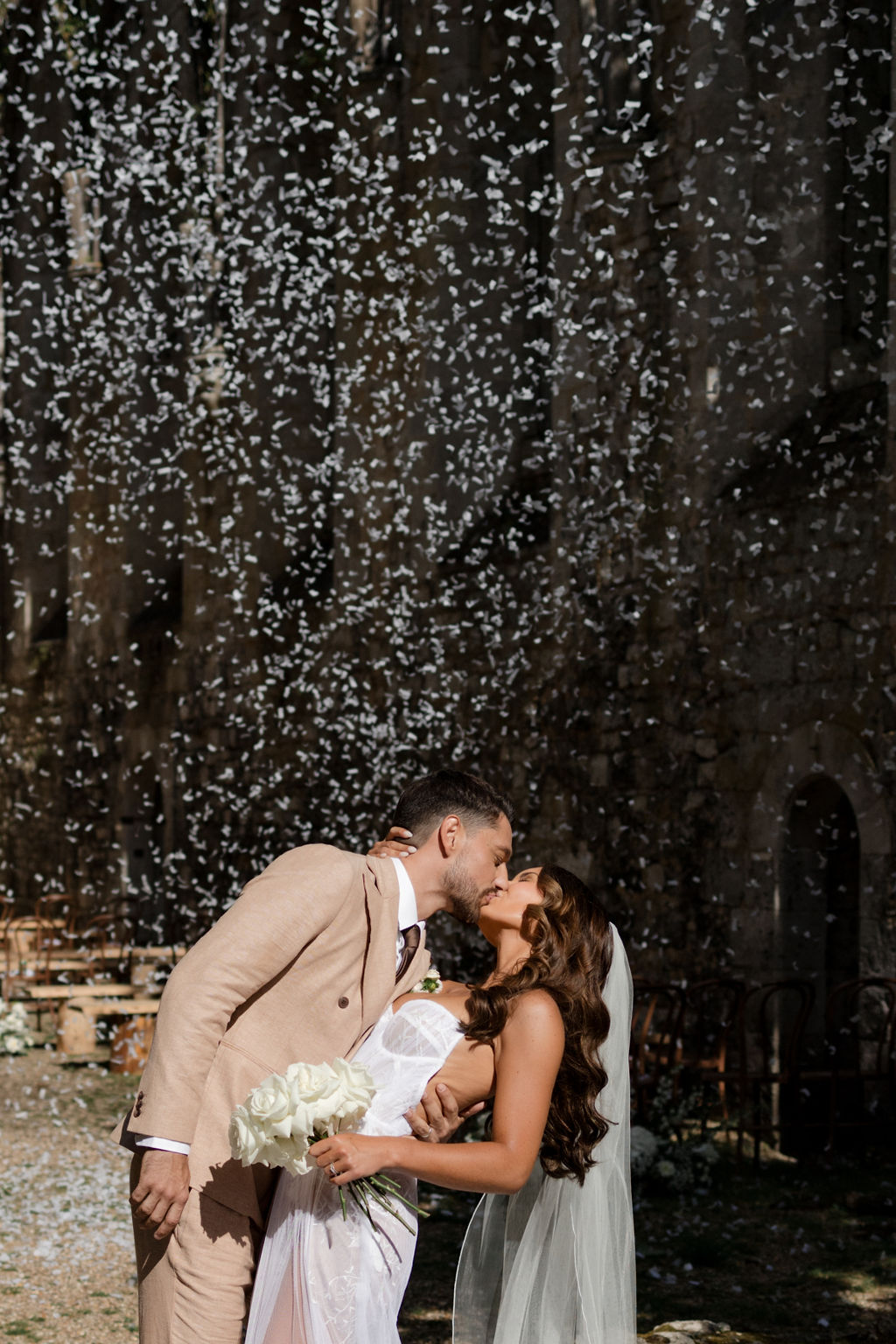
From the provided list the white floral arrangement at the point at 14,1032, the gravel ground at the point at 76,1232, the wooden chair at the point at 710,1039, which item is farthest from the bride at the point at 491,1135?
the white floral arrangement at the point at 14,1032

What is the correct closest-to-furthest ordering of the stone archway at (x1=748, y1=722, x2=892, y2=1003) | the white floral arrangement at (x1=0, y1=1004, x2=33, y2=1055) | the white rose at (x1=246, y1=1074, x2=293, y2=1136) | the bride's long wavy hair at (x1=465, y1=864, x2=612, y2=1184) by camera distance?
1. the white rose at (x1=246, y1=1074, x2=293, y2=1136)
2. the bride's long wavy hair at (x1=465, y1=864, x2=612, y2=1184)
3. the stone archway at (x1=748, y1=722, x2=892, y2=1003)
4. the white floral arrangement at (x1=0, y1=1004, x2=33, y2=1055)

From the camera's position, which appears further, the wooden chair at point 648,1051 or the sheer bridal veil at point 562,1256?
the wooden chair at point 648,1051

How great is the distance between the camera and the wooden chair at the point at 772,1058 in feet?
19.3

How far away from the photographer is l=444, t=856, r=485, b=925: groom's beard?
99.4 inches

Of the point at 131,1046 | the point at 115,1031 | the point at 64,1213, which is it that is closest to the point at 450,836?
the point at 64,1213

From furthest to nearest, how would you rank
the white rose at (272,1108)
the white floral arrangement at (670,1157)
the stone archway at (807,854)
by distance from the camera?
the stone archway at (807,854), the white floral arrangement at (670,1157), the white rose at (272,1108)

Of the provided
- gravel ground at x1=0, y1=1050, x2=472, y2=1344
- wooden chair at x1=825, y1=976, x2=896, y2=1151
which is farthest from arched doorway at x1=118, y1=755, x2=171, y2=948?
wooden chair at x1=825, y1=976, x2=896, y2=1151

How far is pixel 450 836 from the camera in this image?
2527mm

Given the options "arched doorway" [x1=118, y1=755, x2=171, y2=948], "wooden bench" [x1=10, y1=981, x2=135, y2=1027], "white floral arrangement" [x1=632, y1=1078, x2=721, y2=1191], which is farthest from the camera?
"arched doorway" [x1=118, y1=755, x2=171, y2=948]

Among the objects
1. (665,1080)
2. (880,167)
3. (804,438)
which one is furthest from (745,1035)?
(880,167)

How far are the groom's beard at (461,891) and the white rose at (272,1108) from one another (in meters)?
0.45

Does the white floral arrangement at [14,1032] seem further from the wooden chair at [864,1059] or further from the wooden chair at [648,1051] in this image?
the wooden chair at [864,1059]

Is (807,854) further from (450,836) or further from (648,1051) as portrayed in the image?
(450,836)

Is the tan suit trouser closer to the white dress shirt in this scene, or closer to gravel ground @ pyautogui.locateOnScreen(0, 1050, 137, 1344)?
the white dress shirt
